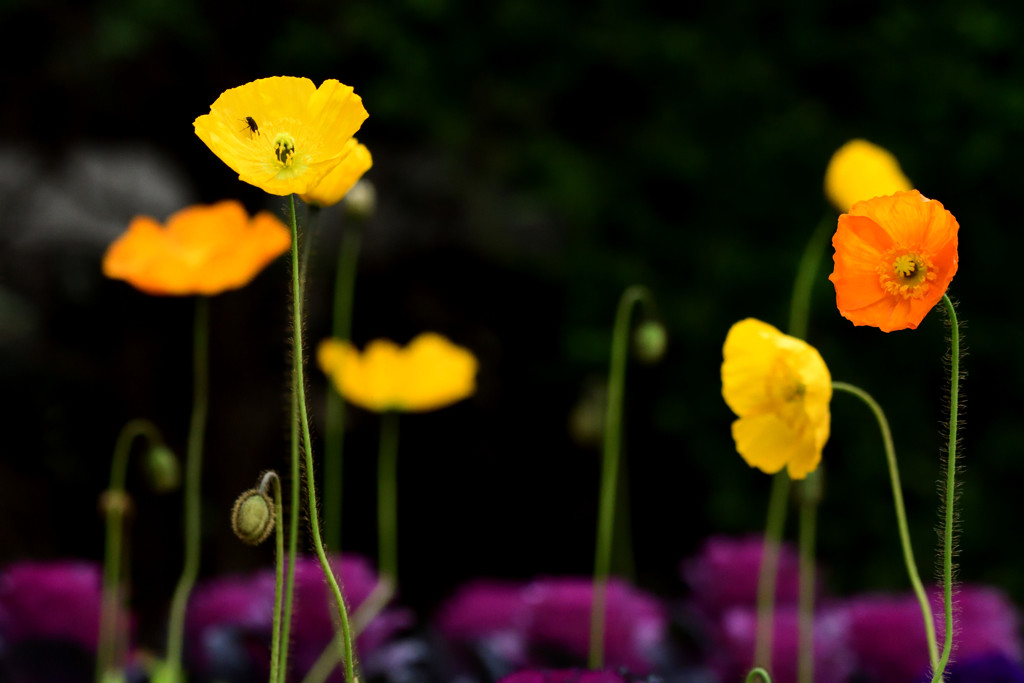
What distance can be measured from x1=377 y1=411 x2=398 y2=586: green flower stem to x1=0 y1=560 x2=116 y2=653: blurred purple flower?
0.90 metres

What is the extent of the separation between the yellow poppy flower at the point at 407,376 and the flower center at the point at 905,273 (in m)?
0.76

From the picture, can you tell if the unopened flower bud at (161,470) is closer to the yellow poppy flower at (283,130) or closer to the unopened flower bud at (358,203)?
the unopened flower bud at (358,203)

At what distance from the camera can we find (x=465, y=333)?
8.86ft

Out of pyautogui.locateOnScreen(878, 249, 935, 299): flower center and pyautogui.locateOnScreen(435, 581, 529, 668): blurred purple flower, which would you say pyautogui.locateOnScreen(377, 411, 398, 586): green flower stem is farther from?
pyautogui.locateOnScreen(878, 249, 935, 299): flower center

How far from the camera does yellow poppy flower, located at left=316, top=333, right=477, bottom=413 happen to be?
50.4 inches

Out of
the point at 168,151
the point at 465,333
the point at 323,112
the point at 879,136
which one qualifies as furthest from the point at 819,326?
the point at 323,112

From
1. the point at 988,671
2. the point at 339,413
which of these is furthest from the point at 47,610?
the point at 339,413

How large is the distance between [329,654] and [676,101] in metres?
1.73

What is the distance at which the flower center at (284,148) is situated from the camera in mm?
584

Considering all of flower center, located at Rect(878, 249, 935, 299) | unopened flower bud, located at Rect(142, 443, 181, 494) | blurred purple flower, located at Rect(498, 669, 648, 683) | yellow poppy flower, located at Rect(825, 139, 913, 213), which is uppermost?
yellow poppy flower, located at Rect(825, 139, 913, 213)

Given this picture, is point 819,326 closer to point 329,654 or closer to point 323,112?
point 329,654

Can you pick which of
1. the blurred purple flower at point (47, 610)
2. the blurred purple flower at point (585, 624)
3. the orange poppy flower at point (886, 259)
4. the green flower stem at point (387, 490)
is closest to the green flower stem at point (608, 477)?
the blurred purple flower at point (585, 624)

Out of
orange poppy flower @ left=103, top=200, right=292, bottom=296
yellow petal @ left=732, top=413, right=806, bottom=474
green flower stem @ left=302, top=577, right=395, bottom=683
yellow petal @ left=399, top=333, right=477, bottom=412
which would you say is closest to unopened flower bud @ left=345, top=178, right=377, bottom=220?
orange poppy flower @ left=103, top=200, right=292, bottom=296

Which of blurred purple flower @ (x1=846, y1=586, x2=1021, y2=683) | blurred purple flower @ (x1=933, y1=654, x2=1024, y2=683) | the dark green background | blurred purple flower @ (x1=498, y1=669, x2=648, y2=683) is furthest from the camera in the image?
the dark green background
